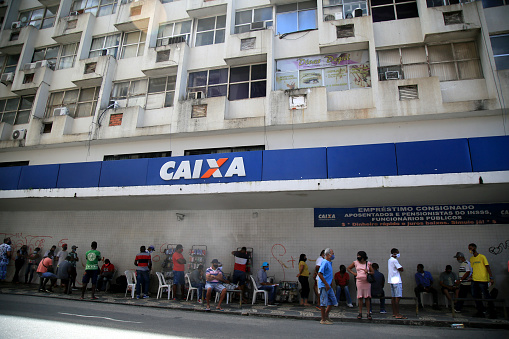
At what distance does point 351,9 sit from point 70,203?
48.3 feet

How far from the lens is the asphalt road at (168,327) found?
5668 mm

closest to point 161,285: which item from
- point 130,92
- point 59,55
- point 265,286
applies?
point 265,286

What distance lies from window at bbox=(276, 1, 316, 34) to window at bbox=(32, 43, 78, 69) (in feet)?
38.6

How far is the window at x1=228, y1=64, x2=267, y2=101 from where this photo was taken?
1396 cm

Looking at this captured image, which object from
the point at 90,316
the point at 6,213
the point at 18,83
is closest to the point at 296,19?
the point at 90,316

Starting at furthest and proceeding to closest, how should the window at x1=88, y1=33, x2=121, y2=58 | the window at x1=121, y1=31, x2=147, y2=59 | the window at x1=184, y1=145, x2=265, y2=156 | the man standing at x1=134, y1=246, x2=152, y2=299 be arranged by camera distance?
the window at x1=88, y1=33, x2=121, y2=58 → the window at x1=121, y1=31, x2=147, y2=59 → the window at x1=184, y1=145, x2=265, y2=156 → the man standing at x1=134, y1=246, x2=152, y2=299

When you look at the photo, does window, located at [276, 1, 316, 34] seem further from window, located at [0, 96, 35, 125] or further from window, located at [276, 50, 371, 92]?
window, located at [0, 96, 35, 125]

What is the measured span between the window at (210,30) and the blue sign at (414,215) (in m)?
9.62

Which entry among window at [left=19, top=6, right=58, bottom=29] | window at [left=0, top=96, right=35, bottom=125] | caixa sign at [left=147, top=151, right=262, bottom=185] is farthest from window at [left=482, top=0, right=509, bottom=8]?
window at [left=19, top=6, right=58, bottom=29]

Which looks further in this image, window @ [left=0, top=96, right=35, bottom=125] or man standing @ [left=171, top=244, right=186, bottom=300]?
window @ [left=0, top=96, right=35, bottom=125]

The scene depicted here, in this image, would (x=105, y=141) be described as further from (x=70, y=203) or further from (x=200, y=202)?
(x=200, y=202)

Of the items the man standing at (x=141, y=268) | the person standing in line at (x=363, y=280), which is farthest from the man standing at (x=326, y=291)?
the man standing at (x=141, y=268)

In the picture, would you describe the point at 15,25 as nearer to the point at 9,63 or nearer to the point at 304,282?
the point at 9,63

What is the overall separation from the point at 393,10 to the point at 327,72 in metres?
3.86
